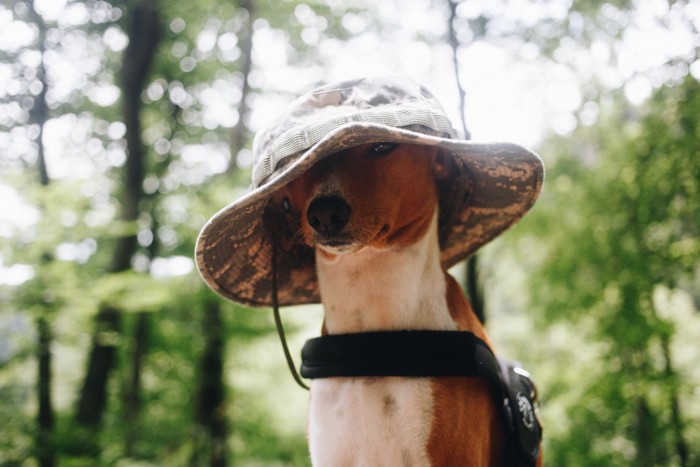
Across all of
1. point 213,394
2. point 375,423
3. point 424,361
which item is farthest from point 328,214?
point 213,394

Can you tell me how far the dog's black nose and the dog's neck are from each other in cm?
23

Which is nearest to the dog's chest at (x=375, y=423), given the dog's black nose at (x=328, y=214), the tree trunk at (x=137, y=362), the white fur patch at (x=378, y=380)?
the white fur patch at (x=378, y=380)

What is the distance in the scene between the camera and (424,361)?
1.40 metres

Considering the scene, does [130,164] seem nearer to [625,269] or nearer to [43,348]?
[43,348]

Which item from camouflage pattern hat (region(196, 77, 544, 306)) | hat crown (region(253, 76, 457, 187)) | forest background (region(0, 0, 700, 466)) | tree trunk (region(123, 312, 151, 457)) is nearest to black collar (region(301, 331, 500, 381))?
camouflage pattern hat (region(196, 77, 544, 306))

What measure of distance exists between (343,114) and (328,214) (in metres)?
0.29

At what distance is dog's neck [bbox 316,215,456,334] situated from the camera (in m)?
1.53

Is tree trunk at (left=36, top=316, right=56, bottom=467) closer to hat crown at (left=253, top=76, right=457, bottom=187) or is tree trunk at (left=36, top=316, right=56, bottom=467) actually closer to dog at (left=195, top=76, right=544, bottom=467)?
dog at (left=195, top=76, right=544, bottom=467)

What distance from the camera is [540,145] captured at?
8414 mm

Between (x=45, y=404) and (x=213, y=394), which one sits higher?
(x=45, y=404)

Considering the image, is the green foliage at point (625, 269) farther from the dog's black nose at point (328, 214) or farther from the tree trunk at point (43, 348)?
the tree trunk at point (43, 348)

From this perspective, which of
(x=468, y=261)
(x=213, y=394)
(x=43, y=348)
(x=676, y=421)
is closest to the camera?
(x=43, y=348)

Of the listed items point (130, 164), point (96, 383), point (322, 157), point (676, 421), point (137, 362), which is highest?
point (130, 164)

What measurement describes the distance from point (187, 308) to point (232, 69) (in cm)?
481
